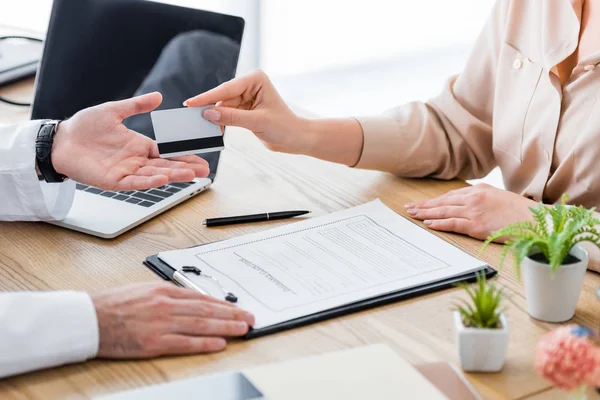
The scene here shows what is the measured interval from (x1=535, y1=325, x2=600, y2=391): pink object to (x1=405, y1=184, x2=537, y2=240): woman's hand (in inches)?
22.1

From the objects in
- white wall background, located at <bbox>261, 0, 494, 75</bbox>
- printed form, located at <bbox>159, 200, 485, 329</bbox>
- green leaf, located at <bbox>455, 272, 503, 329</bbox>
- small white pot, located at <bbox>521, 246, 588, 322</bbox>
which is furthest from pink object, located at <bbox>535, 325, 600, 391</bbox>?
white wall background, located at <bbox>261, 0, 494, 75</bbox>

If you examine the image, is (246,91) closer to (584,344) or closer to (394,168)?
(394,168)

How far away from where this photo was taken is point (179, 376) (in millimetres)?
945

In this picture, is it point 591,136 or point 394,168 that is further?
point 394,168

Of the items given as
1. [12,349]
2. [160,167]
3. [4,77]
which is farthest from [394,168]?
[4,77]

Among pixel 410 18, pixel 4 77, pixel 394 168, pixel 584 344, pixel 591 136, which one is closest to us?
pixel 584 344

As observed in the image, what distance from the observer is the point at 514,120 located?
1527mm

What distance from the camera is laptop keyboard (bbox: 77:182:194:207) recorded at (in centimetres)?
140

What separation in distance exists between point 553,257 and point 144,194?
2.40ft

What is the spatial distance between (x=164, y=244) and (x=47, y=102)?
1.53 ft

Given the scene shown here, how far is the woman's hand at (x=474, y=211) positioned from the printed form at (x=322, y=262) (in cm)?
4

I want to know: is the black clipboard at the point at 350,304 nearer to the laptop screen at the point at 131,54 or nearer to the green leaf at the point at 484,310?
the green leaf at the point at 484,310

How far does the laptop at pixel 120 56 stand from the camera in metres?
1.48

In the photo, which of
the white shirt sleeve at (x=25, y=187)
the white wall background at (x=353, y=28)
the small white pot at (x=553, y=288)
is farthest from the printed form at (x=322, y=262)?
the white wall background at (x=353, y=28)
